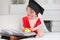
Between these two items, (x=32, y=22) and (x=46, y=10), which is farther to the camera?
(x=46, y=10)

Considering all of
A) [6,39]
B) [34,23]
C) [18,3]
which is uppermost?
[18,3]

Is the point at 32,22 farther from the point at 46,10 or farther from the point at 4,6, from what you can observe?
the point at 4,6

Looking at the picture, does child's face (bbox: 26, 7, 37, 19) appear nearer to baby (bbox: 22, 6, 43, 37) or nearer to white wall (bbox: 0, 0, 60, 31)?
baby (bbox: 22, 6, 43, 37)

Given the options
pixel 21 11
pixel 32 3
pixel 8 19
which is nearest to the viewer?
pixel 32 3

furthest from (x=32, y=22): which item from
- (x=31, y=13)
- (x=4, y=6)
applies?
(x=4, y=6)

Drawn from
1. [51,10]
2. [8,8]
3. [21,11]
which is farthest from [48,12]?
[8,8]

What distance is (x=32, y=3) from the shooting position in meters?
1.57

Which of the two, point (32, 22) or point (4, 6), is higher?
point (4, 6)

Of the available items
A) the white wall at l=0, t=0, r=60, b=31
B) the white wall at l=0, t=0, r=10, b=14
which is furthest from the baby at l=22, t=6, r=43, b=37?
the white wall at l=0, t=0, r=10, b=14

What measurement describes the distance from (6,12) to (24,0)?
0.25 m

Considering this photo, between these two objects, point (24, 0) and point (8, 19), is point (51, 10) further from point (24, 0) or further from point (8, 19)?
point (8, 19)

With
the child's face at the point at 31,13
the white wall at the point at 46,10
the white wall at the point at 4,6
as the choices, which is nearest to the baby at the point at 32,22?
the child's face at the point at 31,13

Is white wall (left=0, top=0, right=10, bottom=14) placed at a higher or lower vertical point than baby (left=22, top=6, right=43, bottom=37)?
higher

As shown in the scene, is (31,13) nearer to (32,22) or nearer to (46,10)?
(32,22)
